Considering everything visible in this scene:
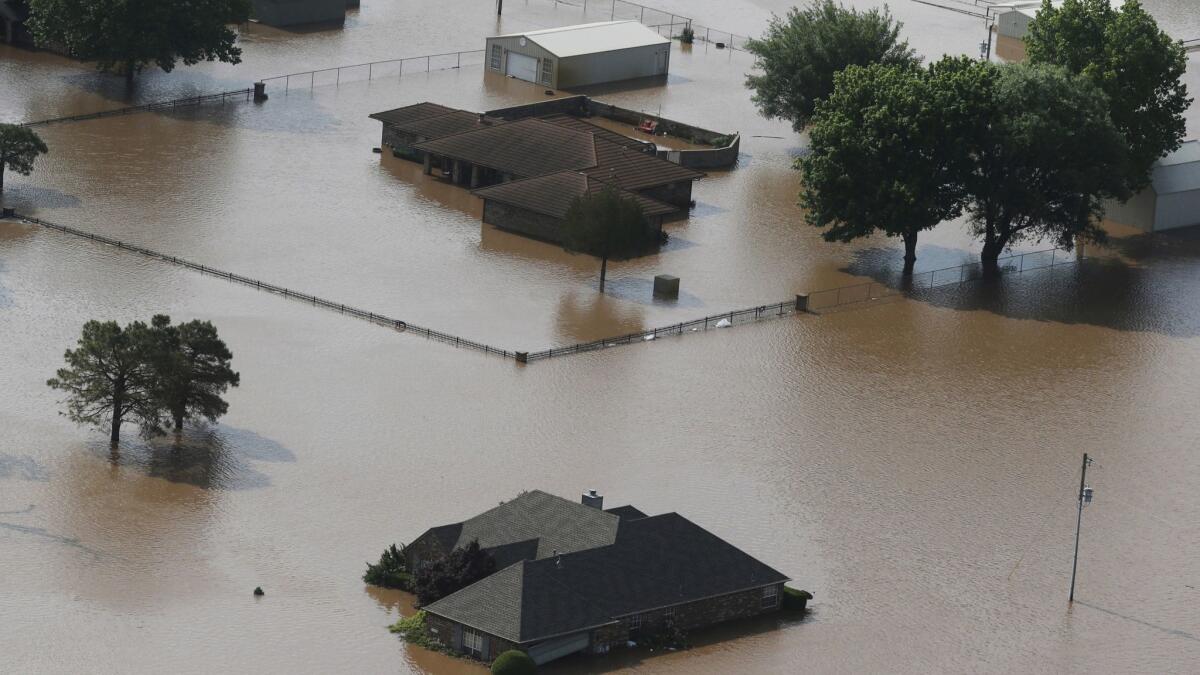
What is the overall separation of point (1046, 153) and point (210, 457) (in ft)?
132

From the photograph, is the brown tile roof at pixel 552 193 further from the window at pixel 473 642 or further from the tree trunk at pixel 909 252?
the window at pixel 473 642

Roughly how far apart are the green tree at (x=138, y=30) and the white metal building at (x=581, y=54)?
716 inches

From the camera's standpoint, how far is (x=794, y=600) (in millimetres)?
60250

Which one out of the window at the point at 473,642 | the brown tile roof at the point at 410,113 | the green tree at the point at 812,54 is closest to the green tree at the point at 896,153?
the green tree at the point at 812,54

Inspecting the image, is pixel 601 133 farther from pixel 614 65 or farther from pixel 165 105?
pixel 165 105

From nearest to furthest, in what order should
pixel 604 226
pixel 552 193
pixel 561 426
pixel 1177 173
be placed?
pixel 561 426 < pixel 604 226 < pixel 552 193 < pixel 1177 173

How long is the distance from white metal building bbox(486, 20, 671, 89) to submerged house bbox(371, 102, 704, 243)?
1605cm

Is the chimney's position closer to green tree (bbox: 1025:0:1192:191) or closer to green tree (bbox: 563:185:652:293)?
green tree (bbox: 563:185:652:293)

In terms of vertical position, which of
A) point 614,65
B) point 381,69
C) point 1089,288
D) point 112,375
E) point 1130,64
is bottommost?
point 112,375

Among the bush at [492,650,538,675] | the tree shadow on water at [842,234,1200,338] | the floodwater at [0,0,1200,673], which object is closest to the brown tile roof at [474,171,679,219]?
the floodwater at [0,0,1200,673]

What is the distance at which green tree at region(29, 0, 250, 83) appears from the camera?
109 m

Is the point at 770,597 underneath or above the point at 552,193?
underneath

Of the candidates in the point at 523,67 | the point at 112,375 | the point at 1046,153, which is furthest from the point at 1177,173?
the point at 112,375

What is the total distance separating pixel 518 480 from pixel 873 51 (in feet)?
167
